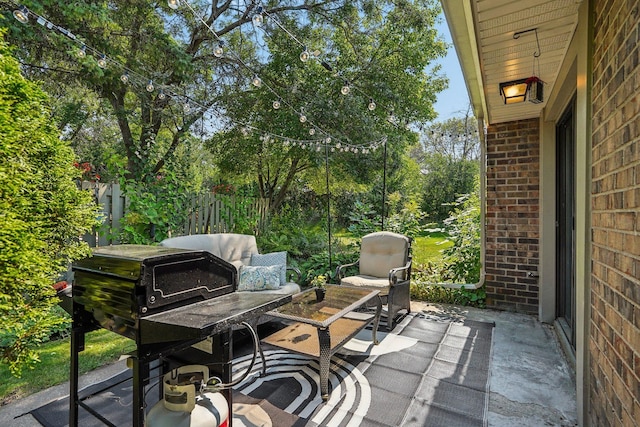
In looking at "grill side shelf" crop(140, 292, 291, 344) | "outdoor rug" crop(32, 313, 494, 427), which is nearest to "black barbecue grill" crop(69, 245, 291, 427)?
"grill side shelf" crop(140, 292, 291, 344)

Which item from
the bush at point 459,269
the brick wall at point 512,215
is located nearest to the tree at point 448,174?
the bush at point 459,269

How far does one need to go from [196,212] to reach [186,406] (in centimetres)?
381

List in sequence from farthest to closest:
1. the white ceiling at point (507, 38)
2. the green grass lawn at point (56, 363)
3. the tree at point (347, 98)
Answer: the tree at point (347, 98) < the green grass lawn at point (56, 363) < the white ceiling at point (507, 38)

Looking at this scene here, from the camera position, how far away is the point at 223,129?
6.21 metres

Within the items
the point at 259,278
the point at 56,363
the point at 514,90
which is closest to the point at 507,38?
the point at 514,90

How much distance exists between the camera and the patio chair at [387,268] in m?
3.75

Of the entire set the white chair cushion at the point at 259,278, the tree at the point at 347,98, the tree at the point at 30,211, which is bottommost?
the white chair cushion at the point at 259,278

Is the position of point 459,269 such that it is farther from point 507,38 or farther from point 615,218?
point 615,218

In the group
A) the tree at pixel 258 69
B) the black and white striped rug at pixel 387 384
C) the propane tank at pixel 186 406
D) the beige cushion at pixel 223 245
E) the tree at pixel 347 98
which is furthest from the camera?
the tree at pixel 347 98

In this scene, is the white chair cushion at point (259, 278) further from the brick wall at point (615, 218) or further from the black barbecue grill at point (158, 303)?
the brick wall at point (615, 218)

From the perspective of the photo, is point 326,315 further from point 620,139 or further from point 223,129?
point 223,129

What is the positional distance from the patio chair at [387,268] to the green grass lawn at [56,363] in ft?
7.93

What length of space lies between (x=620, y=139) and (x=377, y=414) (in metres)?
1.92

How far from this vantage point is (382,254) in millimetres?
4359
